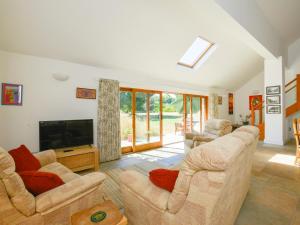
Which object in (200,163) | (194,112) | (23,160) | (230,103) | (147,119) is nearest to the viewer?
(200,163)

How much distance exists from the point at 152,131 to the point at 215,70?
3.08 metres

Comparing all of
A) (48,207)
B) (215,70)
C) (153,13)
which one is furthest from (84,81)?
(215,70)

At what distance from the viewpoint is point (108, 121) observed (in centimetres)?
391

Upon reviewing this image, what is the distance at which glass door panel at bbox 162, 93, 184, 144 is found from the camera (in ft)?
18.0

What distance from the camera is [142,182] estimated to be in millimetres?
1456

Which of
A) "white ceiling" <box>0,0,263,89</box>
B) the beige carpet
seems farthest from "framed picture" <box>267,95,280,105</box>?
"white ceiling" <box>0,0,263,89</box>

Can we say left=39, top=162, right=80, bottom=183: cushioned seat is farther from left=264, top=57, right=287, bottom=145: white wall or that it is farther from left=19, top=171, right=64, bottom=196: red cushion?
left=264, top=57, right=287, bottom=145: white wall

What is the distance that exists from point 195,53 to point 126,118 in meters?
2.89

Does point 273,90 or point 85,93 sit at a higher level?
point 273,90

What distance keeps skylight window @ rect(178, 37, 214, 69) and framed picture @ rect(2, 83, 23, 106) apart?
156 inches

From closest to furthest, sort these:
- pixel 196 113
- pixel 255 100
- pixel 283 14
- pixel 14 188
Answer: pixel 14 188 → pixel 283 14 → pixel 196 113 → pixel 255 100

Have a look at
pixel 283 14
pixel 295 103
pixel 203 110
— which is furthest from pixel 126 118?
pixel 295 103

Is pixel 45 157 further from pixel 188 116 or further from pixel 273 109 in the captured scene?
pixel 273 109

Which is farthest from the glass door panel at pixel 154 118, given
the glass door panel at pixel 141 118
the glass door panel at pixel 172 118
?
the glass door panel at pixel 172 118
